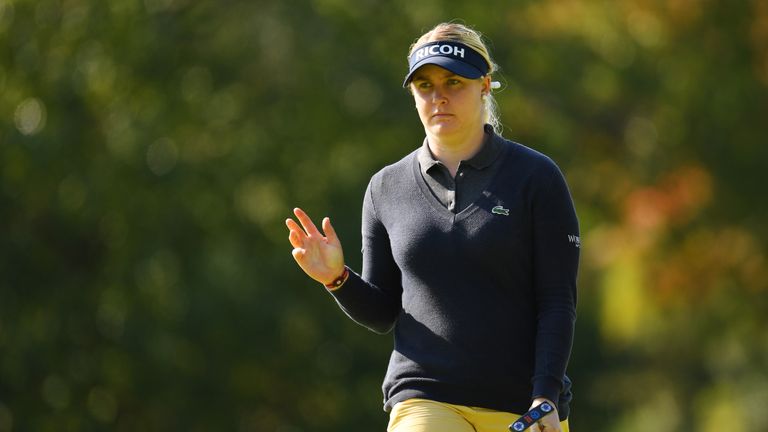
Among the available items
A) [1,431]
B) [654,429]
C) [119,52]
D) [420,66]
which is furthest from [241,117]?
[420,66]

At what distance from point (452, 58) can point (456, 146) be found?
270 mm

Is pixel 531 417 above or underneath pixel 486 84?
underneath

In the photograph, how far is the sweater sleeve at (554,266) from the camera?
4.50 meters

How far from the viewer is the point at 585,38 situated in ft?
61.7

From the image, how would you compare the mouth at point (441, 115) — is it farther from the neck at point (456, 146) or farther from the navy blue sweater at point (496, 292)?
the navy blue sweater at point (496, 292)

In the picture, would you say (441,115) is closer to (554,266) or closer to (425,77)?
(425,77)

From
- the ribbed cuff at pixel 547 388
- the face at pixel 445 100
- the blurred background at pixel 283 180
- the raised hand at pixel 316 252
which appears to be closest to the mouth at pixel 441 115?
the face at pixel 445 100

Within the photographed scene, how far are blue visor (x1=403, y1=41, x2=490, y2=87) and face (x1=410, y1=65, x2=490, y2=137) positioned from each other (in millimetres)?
29

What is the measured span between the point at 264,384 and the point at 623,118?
17.9ft

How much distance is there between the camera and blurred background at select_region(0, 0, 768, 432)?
1791cm

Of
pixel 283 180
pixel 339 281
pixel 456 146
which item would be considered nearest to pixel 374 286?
pixel 339 281

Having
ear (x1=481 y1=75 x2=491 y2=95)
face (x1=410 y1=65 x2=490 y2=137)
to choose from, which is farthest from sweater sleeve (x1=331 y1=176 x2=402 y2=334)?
ear (x1=481 y1=75 x2=491 y2=95)

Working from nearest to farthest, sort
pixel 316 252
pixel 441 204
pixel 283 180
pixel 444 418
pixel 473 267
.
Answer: pixel 444 418, pixel 473 267, pixel 441 204, pixel 316 252, pixel 283 180

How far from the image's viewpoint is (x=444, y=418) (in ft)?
14.5
